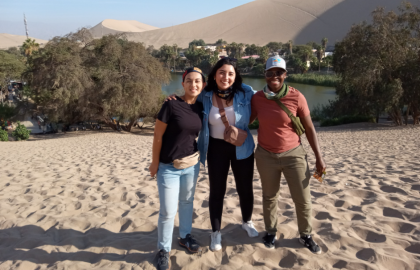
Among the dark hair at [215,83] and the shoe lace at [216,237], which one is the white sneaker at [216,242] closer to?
the shoe lace at [216,237]

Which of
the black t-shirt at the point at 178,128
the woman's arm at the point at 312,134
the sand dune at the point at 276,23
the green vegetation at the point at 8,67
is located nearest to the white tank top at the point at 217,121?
the black t-shirt at the point at 178,128

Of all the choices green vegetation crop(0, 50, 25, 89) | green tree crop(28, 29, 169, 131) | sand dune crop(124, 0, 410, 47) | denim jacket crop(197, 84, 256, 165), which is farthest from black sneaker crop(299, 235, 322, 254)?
sand dune crop(124, 0, 410, 47)

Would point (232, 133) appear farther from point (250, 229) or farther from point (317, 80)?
point (317, 80)

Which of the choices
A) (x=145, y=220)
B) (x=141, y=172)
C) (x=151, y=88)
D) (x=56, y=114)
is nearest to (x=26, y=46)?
(x=56, y=114)

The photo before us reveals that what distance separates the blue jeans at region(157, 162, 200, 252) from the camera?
2.38m

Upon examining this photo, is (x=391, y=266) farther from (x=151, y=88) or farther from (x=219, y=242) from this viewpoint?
(x=151, y=88)

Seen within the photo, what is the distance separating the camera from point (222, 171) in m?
2.53

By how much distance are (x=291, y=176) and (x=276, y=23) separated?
404 feet

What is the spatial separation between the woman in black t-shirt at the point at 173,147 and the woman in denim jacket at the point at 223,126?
0.29 ft

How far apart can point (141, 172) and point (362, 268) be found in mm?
4072

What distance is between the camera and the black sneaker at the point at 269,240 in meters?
2.55

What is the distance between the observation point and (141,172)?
5.52 metres

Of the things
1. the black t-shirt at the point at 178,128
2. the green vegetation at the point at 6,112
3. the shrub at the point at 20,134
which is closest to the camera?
the black t-shirt at the point at 178,128

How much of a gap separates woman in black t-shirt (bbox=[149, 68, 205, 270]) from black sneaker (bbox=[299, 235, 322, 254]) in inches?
40.3
